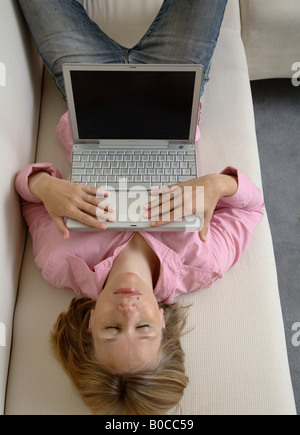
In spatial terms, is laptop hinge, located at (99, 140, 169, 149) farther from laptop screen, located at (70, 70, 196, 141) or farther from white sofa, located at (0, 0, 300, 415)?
white sofa, located at (0, 0, 300, 415)

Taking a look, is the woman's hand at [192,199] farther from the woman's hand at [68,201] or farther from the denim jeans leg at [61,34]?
the denim jeans leg at [61,34]

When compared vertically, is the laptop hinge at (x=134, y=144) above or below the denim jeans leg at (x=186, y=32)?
below

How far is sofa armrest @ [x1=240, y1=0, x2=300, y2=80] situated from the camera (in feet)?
5.06

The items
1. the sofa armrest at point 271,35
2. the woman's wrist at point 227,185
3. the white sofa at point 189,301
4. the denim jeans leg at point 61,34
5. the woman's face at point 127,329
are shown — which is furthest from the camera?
the sofa armrest at point 271,35

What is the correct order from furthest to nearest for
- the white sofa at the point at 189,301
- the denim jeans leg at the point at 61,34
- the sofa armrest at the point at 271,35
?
the sofa armrest at the point at 271,35, the denim jeans leg at the point at 61,34, the white sofa at the point at 189,301

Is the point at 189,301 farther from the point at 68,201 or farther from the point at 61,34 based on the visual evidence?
the point at 61,34

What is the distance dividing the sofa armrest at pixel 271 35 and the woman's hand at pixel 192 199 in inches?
31.4

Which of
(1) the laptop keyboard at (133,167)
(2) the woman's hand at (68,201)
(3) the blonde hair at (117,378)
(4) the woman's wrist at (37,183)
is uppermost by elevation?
(1) the laptop keyboard at (133,167)

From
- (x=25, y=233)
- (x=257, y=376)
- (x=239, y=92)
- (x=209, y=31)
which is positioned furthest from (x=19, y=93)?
(x=257, y=376)

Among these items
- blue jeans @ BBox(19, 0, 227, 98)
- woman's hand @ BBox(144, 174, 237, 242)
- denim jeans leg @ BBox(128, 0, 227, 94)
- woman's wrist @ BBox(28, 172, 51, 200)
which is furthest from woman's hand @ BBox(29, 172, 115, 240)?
denim jeans leg @ BBox(128, 0, 227, 94)

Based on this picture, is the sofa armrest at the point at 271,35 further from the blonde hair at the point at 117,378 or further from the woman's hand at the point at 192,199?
the blonde hair at the point at 117,378

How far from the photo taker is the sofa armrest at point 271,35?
1.54 meters

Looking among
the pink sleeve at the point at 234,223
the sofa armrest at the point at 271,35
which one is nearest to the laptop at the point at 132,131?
the pink sleeve at the point at 234,223

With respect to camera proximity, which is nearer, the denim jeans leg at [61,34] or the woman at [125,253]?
the woman at [125,253]
